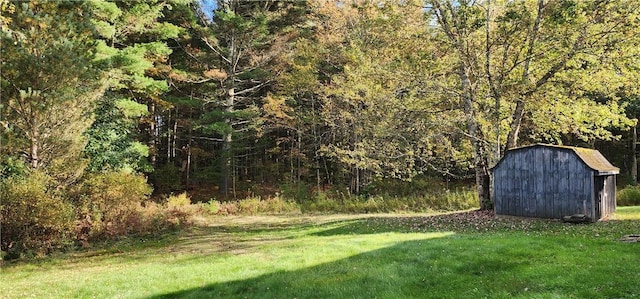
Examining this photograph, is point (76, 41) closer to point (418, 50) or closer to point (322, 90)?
point (418, 50)

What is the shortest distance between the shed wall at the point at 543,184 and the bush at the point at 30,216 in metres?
12.5

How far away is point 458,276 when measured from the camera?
638 centimetres

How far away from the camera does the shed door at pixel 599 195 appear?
445 inches

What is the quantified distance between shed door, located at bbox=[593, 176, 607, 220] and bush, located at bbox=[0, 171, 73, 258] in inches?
555

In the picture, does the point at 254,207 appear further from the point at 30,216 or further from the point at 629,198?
the point at 629,198

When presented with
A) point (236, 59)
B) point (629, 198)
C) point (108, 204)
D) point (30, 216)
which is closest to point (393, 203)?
point (629, 198)

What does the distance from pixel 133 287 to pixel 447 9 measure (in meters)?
11.9

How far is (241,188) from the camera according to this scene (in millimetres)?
27422

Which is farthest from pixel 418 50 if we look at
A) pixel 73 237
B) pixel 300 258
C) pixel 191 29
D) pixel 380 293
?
pixel 191 29

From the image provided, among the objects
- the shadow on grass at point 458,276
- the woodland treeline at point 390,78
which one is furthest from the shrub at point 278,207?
the shadow on grass at point 458,276

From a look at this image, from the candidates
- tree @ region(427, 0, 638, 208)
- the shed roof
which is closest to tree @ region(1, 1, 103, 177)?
tree @ region(427, 0, 638, 208)

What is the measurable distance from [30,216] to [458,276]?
401 inches

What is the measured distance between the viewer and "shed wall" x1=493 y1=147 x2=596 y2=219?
11.3 meters

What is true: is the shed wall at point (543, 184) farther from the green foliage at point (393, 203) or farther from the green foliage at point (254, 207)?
the green foliage at point (254, 207)
